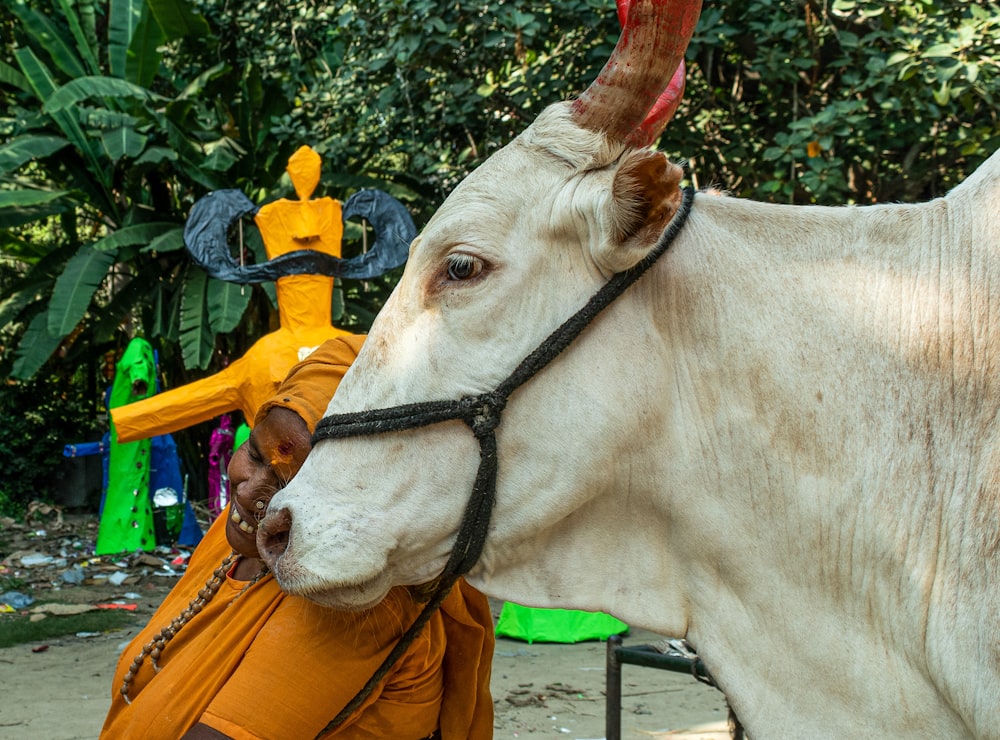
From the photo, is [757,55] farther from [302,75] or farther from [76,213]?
[76,213]

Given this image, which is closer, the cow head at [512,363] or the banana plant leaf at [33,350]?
the cow head at [512,363]

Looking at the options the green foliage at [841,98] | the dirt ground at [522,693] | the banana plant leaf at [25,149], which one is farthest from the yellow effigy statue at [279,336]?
the banana plant leaf at [25,149]

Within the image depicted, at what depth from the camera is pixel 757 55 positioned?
6.87 meters

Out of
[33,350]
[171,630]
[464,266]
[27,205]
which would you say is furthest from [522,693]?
[27,205]

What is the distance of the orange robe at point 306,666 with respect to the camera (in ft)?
6.47

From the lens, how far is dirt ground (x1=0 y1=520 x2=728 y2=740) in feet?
17.6

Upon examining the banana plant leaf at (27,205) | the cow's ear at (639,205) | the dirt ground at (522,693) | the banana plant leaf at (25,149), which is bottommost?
the dirt ground at (522,693)

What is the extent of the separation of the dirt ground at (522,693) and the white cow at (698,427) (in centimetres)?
364

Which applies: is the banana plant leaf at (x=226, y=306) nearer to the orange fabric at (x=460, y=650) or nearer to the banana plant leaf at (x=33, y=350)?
the banana plant leaf at (x=33, y=350)

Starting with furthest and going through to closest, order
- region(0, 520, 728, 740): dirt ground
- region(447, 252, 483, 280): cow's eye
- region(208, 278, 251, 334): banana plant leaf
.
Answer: region(208, 278, 251, 334): banana plant leaf
region(0, 520, 728, 740): dirt ground
region(447, 252, 483, 280): cow's eye

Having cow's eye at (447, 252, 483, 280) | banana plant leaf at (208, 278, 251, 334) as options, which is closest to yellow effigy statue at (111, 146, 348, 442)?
banana plant leaf at (208, 278, 251, 334)

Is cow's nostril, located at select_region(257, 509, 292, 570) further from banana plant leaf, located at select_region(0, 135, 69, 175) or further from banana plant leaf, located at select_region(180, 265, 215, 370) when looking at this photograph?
banana plant leaf, located at select_region(0, 135, 69, 175)

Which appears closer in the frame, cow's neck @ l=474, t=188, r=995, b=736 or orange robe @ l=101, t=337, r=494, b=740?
cow's neck @ l=474, t=188, r=995, b=736

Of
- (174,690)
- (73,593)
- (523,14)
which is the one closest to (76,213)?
(73,593)
